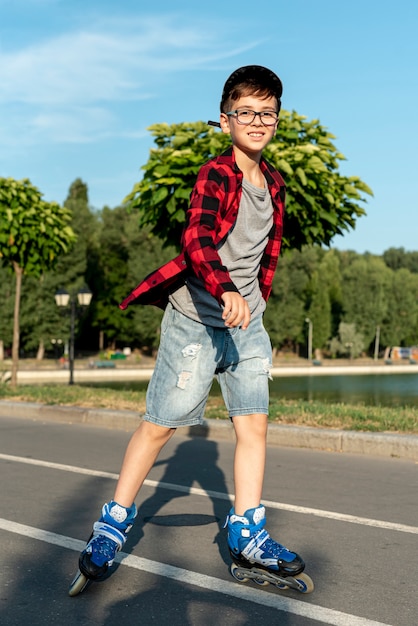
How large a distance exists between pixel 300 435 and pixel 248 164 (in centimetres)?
520

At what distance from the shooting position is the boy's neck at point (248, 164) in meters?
3.50

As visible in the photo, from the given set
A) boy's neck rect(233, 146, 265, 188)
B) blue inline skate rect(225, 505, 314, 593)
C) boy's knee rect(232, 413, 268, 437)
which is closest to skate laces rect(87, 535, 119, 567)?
blue inline skate rect(225, 505, 314, 593)

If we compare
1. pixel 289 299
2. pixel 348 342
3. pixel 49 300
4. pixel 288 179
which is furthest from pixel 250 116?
pixel 348 342

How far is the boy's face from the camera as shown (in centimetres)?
340

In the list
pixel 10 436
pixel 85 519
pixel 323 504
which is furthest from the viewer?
pixel 10 436

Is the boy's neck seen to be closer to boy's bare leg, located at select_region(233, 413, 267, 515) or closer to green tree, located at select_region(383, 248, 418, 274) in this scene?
boy's bare leg, located at select_region(233, 413, 267, 515)

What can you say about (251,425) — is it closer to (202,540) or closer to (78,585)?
(78,585)

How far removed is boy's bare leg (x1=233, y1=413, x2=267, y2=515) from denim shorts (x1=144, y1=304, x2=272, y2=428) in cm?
5

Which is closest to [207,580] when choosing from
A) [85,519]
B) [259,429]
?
[259,429]

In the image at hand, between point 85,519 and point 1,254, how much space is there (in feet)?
43.9

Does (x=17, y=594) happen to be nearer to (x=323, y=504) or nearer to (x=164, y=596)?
(x=164, y=596)

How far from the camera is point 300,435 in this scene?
8.31 metres

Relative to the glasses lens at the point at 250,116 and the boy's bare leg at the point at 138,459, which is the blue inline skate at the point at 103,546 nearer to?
the boy's bare leg at the point at 138,459

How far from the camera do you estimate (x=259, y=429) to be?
345cm
